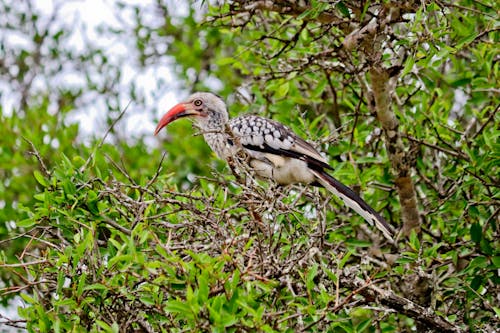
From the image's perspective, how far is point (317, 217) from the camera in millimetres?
3225

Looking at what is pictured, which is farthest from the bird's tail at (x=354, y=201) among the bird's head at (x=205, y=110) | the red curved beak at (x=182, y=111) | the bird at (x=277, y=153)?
the red curved beak at (x=182, y=111)

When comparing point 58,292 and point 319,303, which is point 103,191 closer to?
point 58,292

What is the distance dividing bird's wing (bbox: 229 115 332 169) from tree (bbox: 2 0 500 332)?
0.33 feet

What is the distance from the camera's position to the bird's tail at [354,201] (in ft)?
12.4

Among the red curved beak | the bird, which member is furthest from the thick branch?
the red curved beak

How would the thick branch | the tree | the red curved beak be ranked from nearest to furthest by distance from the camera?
1. the tree
2. the thick branch
3. the red curved beak

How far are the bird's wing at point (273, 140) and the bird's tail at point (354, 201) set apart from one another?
0.07 m

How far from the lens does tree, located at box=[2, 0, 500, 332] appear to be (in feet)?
9.29

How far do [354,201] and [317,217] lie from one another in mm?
701

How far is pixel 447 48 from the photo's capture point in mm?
3318

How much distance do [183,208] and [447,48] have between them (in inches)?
49.9

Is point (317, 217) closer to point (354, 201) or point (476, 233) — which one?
point (354, 201)

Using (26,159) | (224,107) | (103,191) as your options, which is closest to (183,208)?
(103,191)

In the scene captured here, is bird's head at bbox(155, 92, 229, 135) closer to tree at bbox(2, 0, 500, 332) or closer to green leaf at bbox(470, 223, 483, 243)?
tree at bbox(2, 0, 500, 332)
